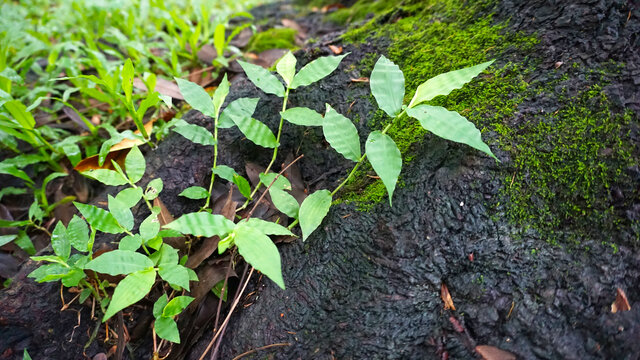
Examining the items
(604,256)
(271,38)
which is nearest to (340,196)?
(604,256)

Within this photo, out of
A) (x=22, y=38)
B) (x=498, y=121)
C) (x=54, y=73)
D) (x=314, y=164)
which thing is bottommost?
(x=314, y=164)

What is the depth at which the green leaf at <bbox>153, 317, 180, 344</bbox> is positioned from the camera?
1186mm

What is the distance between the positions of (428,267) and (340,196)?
0.44 m

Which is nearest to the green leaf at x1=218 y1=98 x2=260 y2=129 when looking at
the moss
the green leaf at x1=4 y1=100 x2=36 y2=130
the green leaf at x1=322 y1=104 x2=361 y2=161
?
the green leaf at x1=322 y1=104 x2=361 y2=161

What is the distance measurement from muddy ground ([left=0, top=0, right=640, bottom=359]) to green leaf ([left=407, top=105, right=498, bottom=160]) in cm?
16

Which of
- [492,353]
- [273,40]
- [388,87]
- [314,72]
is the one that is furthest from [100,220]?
[273,40]

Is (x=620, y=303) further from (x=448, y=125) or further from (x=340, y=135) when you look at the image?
(x=340, y=135)

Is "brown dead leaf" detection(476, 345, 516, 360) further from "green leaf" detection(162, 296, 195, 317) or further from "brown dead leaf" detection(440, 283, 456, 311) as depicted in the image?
"green leaf" detection(162, 296, 195, 317)

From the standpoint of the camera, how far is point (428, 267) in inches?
46.3

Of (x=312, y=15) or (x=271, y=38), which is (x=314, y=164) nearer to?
(x=271, y=38)

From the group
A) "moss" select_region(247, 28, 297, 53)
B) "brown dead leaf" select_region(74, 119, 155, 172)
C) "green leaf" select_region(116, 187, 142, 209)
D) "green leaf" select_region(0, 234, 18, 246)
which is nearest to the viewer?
"green leaf" select_region(116, 187, 142, 209)

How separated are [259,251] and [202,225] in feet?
0.67

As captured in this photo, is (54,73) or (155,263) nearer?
(155,263)

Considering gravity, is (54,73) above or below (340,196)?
above
